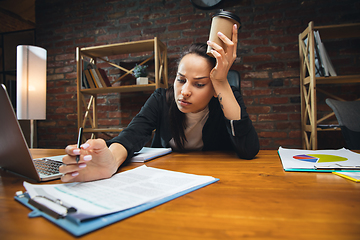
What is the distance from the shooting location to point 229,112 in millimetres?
894

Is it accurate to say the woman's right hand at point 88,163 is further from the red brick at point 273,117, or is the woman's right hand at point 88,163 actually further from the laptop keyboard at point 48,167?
the red brick at point 273,117

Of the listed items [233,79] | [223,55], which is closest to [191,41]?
[233,79]

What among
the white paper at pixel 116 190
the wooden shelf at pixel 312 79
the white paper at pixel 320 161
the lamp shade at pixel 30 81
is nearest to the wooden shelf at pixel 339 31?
the wooden shelf at pixel 312 79

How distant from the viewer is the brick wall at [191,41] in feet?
6.85

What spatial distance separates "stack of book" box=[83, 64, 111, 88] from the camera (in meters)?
2.26

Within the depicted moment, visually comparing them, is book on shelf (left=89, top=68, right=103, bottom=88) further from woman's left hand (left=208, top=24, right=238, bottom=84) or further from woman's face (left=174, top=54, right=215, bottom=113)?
woman's left hand (left=208, top=24, right=238, bottom=84)

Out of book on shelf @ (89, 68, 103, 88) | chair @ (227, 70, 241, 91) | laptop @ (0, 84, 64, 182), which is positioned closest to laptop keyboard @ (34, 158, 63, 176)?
laptop @ (0, 84, 64, 182)

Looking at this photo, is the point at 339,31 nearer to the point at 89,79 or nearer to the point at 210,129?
the point at 210,129

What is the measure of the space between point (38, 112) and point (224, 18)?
1902mm

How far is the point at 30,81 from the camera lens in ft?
6.08

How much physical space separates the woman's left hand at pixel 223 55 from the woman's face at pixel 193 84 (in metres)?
0.05

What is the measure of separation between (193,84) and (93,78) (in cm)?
170

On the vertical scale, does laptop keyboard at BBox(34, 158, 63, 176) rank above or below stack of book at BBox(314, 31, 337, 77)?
below

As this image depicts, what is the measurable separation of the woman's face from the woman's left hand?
0.05 m
